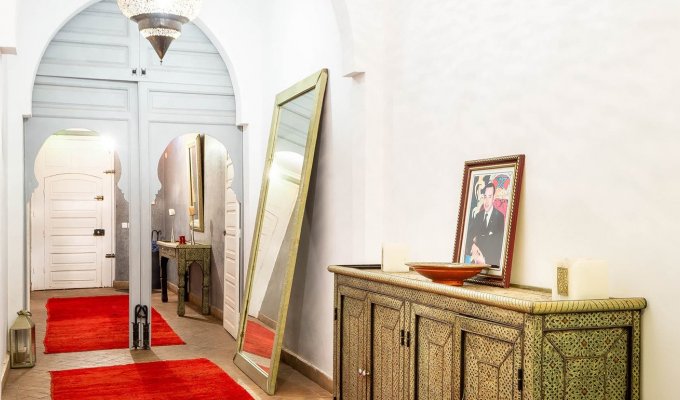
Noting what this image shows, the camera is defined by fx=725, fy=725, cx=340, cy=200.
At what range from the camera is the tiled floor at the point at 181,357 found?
5.60m

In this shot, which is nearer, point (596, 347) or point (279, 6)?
point (596, 347)

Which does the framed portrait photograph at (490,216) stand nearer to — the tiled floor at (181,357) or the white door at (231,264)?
the tiled floor at (181,357)

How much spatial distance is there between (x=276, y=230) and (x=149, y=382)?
160 cm

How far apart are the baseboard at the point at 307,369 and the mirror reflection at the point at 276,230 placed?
1.37ft

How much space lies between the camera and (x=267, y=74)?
292 inches

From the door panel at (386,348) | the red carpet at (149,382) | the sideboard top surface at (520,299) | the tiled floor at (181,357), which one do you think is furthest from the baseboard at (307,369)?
the sideboard top surface at (520,299)

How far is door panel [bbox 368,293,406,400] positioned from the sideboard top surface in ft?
0.56

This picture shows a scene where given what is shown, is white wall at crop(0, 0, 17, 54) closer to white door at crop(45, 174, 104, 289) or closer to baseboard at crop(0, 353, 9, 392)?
baseboard at crop(0, 353, 9, 392)

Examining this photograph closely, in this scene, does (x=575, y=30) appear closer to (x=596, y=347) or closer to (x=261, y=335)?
(x=596, y=347)

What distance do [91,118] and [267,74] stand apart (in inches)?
70.3

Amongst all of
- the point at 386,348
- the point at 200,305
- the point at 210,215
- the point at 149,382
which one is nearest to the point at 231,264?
the point at 210,215

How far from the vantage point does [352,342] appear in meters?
4.25

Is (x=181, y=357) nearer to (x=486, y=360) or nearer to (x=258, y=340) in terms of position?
(x=258, y=340)

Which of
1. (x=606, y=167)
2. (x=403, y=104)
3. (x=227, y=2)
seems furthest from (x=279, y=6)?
(x=606, y=167)
